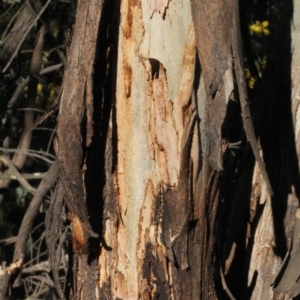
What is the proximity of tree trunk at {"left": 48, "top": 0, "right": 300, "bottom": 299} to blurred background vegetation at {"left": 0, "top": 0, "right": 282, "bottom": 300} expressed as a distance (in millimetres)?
1561

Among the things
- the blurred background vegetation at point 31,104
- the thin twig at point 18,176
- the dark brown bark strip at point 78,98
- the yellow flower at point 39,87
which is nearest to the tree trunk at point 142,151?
the dark brown bark strip at point 78,98

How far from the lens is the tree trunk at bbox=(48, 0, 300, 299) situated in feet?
6.52

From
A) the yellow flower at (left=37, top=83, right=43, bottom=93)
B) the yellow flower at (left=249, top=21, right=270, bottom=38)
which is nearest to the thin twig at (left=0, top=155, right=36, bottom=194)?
the yellow flower at (left=37, top=83, right=43, bottom=93)

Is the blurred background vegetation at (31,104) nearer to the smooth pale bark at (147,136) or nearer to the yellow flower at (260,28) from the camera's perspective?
the yellow flower at (260,28)

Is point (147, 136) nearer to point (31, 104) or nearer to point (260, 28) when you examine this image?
point (260, 28)

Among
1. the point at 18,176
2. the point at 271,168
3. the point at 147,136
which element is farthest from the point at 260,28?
the point at 147,136

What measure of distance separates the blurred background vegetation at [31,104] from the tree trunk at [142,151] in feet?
5.12

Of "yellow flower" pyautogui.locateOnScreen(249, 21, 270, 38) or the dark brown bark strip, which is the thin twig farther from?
the dark brown bark strip

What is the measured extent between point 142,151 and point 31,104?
2.87 metres

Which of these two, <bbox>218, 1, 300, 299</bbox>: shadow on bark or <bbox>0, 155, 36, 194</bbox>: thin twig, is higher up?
<bbox>0, 155, 36, 194</bbox>: thin twig

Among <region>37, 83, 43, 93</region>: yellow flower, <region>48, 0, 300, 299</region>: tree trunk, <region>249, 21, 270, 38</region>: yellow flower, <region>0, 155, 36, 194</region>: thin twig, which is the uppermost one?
<region>249, 21, 270, 38</region>: yellow flower

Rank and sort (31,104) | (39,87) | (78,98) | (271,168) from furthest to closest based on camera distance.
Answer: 1. (39,87)
2. (31,104)
3. (271,168)
4. (78,98)

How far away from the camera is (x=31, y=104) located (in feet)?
15.8

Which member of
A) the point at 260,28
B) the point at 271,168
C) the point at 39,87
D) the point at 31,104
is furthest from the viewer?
the point at 39,87
